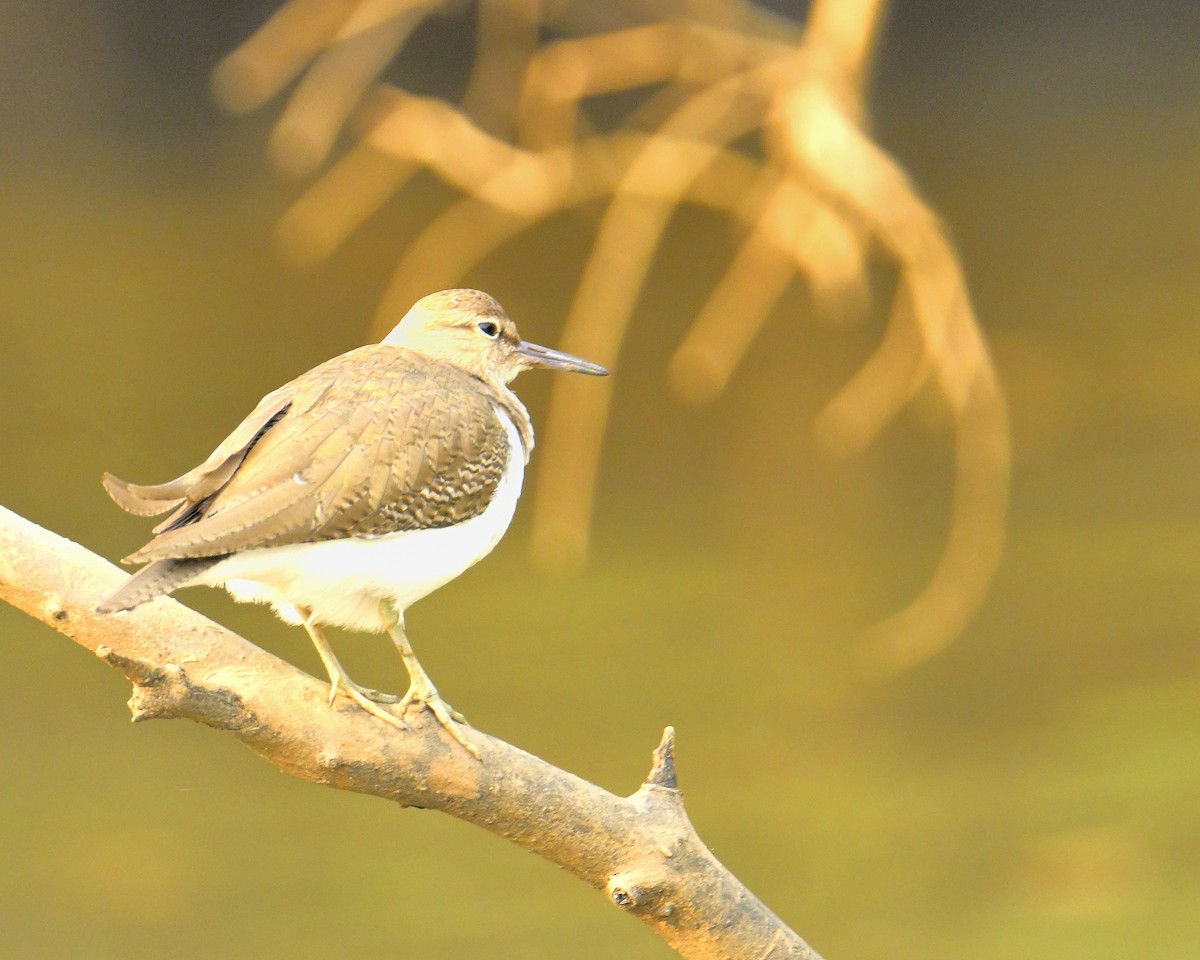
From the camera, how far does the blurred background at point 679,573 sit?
17.9 feet

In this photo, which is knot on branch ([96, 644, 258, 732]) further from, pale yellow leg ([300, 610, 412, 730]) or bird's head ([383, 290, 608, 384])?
bird's head ([383, 290, 608, 384])

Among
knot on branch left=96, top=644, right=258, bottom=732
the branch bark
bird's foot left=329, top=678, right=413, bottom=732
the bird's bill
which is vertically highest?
the bird's bill

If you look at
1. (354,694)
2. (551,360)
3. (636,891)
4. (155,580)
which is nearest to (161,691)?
(155,580)

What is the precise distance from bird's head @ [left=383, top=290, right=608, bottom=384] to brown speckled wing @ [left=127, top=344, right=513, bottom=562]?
27 centimetres

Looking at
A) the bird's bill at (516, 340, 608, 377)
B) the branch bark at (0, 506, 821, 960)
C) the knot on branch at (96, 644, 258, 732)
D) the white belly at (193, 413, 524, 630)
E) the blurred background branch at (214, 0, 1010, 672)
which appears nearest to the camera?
the knot on branch at (96, 644, 258, 732)

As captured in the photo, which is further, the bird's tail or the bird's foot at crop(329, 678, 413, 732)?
the bird's foot at crop(329, 678, 413, 732)

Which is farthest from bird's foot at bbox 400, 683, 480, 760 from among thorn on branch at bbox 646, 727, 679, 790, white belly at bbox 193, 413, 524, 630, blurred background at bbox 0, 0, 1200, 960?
blurred background at bbox 0, 0, 1200, 960

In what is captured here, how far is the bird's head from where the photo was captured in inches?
116

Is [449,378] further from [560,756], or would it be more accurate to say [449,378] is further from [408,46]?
[408,46]

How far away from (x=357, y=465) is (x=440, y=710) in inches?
14.3

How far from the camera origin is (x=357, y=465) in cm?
237

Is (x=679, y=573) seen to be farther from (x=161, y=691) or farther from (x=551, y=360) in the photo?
(x=161, y=691)

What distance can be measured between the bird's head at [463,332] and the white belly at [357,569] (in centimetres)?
38

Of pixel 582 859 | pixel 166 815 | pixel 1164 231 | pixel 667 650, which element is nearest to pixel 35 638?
pixel 166 815
